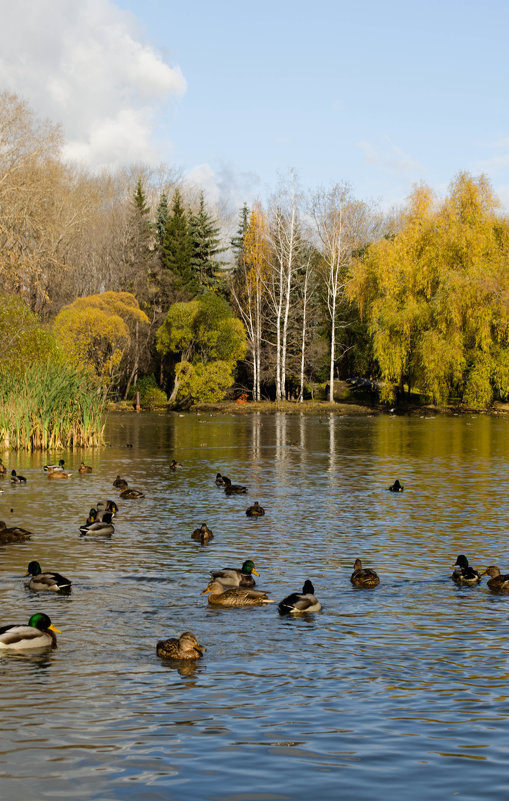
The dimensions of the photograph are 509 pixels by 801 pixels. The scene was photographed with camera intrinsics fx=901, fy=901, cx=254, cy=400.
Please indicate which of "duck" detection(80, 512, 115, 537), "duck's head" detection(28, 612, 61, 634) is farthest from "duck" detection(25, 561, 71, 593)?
"duck" detection(80, 512, 115, 537)

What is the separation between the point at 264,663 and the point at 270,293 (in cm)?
7541

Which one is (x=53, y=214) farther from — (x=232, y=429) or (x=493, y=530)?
(x=493, y=530)

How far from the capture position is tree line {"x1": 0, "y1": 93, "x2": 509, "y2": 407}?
7312 centimetres

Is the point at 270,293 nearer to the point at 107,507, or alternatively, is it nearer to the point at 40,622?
the point at 107,507

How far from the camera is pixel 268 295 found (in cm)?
9288

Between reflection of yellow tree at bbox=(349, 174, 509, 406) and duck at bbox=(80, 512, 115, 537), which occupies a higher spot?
reflection of yellow tree at bbox=(349, 174, 509, 406)

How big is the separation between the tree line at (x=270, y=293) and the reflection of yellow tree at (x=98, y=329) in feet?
0.55

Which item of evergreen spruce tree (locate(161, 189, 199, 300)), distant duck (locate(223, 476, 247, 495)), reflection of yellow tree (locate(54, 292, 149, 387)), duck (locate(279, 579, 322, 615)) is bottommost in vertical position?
duck (locate(279, 579, 322, 615))

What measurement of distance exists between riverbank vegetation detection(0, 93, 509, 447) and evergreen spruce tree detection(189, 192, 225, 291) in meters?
0.16

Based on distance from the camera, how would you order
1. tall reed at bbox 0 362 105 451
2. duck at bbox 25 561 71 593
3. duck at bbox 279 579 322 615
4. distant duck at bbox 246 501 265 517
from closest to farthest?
duck at bbox 279 579 322 615, duck at bbox 25 561 71 593, distant duck at bbox 246 501 265 517, tall reed at bbox 0 362 105 451

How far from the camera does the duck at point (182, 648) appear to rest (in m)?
11.0

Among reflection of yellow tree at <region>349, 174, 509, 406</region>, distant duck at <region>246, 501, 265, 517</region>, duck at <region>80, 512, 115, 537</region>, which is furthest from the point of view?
reflection of yellow tree at <region>349, 174, 509, 406</region>

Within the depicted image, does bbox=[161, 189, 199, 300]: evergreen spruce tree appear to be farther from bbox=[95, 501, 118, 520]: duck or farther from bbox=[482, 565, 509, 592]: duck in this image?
bbox=[482, 565, 509, 592]: duck

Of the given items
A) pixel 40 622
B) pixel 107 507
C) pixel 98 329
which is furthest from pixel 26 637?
→ pixel 98 329
